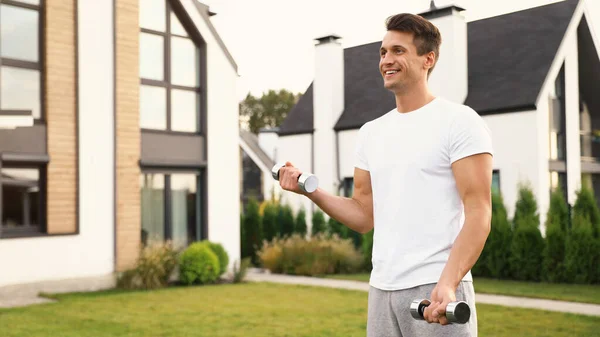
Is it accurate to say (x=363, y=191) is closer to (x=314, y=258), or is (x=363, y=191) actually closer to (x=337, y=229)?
(x=314, y=258)

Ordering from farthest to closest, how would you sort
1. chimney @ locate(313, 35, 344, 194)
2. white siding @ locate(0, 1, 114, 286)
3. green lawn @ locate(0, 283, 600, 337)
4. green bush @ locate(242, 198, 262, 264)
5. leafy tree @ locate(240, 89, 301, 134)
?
leafy tree @ locate(240, 89, 301, 134) < chimney @ locate(313, 35, 344, 194) < green bush @ locate(242, 198, 262, 264) < white siding @ locate(0, 1, 114, 286) < green lawn @ locate(0, 283, 600, 337)

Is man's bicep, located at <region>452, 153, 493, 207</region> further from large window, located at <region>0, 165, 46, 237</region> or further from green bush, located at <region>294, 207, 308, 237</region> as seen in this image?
green bush, located at <region>294, 207, 308, 237</region>

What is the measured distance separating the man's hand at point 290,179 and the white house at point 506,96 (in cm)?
1386

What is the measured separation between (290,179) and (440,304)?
0.86 metres

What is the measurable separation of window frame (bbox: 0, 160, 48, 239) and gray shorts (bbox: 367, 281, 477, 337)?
10.7 meters

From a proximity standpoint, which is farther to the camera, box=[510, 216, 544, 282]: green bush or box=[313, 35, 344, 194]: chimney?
box=[313, 35, 344, 194]: chimney

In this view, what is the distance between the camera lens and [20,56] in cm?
1236

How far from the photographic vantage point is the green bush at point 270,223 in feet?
63.7

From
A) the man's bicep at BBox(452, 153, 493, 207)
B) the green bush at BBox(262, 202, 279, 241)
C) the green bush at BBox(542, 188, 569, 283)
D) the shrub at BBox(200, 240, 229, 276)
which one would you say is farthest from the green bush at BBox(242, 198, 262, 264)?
the man's bicep at BBox(452, 153, 493, 207)

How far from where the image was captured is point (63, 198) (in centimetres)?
1267

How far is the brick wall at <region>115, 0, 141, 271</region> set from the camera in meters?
13.4

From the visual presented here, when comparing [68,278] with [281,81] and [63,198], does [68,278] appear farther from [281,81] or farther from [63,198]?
[281,81]

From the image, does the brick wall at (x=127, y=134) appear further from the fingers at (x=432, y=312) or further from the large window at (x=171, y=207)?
the fingers at (x=432, y=312)

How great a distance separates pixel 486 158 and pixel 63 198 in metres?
11.5
